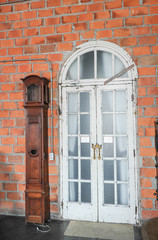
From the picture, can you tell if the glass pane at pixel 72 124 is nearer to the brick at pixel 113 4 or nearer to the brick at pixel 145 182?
the brick at pixel 145 182

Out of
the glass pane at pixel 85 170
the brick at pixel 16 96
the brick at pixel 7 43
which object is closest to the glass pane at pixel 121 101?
the glass pane at pixel 85 170

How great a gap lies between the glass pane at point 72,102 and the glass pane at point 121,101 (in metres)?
0.60

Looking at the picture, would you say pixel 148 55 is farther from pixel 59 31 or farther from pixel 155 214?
pixel 155 214

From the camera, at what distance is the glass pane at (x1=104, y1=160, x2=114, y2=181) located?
2846 mm

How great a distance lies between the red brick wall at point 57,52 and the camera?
2.72 meters

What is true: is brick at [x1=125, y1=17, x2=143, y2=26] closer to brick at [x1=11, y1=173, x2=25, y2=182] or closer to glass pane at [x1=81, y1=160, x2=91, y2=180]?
glass pane at [x1=81, y1=160, x2=91, y2=180]

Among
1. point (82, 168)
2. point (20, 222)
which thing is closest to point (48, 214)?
point (20, 222)

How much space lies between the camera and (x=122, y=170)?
111 inches

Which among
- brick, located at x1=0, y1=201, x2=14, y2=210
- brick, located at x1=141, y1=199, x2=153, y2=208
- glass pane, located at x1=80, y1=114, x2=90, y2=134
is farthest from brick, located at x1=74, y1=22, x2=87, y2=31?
brick, located at x1=0, y1=201, x2=14, y2=210

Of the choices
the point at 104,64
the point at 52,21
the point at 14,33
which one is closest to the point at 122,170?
the point at 104,64

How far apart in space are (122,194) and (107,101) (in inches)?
52.2

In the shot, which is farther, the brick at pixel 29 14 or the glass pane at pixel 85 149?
the brick at pixel 29 14

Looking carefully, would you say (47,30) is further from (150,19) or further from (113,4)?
(150,19)

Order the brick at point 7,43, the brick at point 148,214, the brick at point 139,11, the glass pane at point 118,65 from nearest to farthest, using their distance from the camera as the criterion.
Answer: the brick at point 148,214
the brick at point 139,11
the glass pane at point 118,65
the brick at point 7,43
